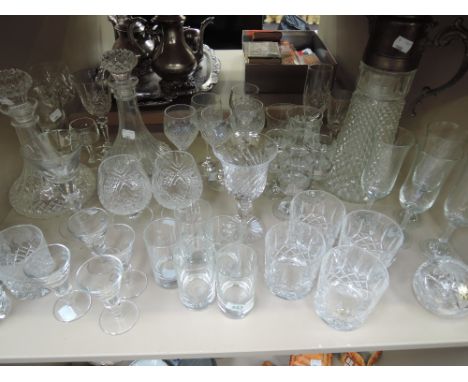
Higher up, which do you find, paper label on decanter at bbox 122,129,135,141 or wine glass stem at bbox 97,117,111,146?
paper label on decanter at bbox 122,129,135,141

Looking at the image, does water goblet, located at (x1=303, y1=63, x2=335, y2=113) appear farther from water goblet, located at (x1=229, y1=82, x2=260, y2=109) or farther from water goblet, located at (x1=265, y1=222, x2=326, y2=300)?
water goblet, located at (x1=265, y1=222, x2=326, y2=300)

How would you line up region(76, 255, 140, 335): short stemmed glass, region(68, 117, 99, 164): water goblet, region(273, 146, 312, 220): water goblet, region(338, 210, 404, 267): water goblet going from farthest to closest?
region(68, 117, 99, 164): water goblet < region(273, 146, 312, 220): water goblet < region(338, 210, 404, 267): water goblet < region(76, 255, 140, 335): short stemmed glass

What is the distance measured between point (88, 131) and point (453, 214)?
0.78m

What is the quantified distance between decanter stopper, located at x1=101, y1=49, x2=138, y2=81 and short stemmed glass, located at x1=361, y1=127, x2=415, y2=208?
482 mm

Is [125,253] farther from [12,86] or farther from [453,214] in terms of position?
[453,214]

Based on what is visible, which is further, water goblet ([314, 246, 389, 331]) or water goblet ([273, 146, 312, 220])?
water goblet ([273, 146, 312, 220])

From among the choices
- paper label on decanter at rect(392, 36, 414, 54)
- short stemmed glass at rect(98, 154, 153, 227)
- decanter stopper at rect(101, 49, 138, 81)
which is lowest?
short stemmed glass at rect(98, 154, 153, 227)

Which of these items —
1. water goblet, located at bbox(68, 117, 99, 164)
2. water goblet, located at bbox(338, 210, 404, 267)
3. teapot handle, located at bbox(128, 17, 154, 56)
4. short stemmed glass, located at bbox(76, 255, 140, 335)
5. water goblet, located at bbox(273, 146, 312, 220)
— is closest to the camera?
short stemmed glass, located at bbox(76, 255, 140, 335)

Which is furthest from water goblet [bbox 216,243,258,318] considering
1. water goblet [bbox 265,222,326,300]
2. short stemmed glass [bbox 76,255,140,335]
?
short stemmed glass [bbox 76,255,140,335]

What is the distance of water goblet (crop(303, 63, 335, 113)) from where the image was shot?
919mm

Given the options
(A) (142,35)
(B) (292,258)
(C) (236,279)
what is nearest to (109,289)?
(C) (236,279)

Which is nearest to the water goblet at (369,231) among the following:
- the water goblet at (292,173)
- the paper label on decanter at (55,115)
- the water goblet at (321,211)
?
the water goblet at (321,211)

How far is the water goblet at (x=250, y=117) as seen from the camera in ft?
2.66

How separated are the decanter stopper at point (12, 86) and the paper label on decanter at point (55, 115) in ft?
0.63
